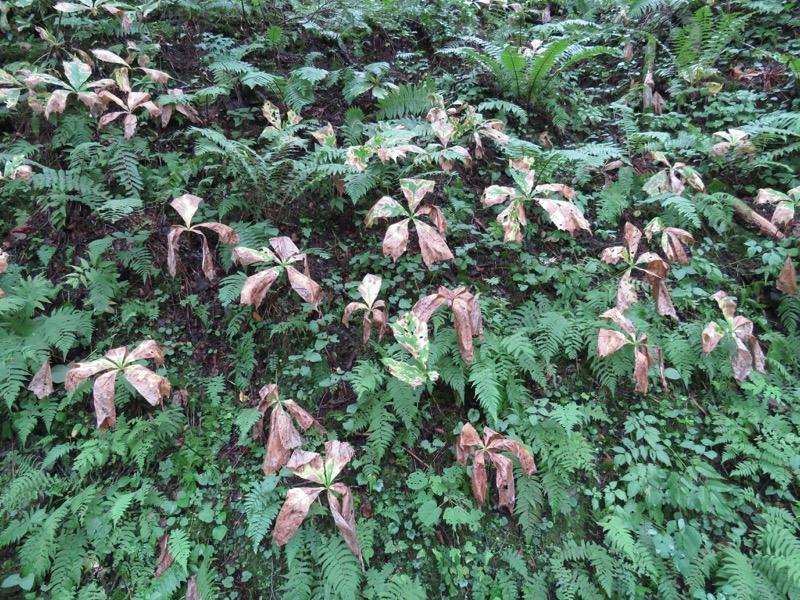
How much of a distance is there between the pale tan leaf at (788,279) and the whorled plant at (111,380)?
468 centimetres

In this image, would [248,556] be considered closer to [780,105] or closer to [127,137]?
[127,137]

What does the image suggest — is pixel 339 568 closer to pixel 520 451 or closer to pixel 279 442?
pixel 279 442

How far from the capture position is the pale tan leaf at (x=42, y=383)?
2924mm

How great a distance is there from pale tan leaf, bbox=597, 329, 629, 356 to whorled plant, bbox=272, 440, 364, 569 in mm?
1823

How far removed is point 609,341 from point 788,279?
1.83 m

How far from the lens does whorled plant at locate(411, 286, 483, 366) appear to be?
2.93m

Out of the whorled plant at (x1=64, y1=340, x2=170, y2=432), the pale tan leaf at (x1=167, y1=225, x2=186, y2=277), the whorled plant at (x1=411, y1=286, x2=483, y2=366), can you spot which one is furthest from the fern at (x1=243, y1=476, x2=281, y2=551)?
the pale tan leaf at (x1=167, y1=225, x2=186, y2=277)

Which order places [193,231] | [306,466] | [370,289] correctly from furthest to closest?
[193,231] < [370,289] < [306,466]

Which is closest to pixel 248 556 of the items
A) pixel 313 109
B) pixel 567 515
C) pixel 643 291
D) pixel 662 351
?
pixel 567 515

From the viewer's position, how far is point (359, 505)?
275cm

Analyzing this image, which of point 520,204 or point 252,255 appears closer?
point 252,255

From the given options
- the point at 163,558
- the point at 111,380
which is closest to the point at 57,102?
the point at 111,380

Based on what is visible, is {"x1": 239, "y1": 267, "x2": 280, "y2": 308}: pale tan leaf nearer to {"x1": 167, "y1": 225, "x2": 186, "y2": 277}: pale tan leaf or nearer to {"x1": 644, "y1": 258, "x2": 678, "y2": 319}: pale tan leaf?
{"x1": 167, "y1": 225, "x2": 186, "y2": 277}: pale tan leaf

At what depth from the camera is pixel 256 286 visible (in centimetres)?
303
